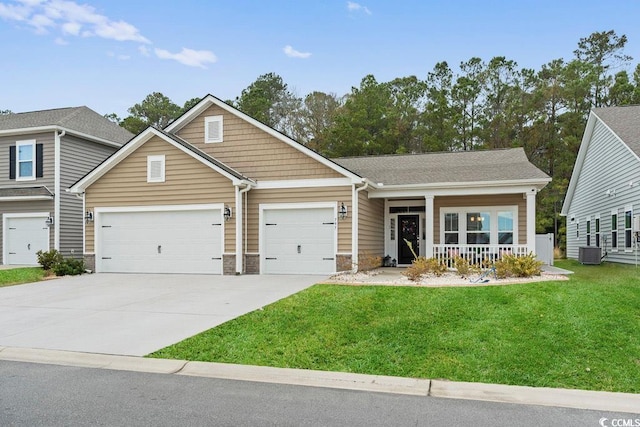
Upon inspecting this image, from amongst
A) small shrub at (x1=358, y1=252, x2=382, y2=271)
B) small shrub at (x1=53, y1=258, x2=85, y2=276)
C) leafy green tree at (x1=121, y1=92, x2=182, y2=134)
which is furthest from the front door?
leafy green tree at (x1=121, y1=92, x2=182, y2=134)

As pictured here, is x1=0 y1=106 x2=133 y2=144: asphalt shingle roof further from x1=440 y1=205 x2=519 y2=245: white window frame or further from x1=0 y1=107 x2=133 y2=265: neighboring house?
x1=440 y1=205 x2=519 y2=245: white window frame

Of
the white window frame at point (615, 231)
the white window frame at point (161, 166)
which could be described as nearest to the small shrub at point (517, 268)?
the white window frame at point (615, 231)

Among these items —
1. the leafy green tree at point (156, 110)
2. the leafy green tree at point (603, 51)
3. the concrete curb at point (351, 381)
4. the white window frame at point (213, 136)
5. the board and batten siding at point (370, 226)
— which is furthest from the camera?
the leafy green tree at point (156, 110)

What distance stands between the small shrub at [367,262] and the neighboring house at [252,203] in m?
0.19

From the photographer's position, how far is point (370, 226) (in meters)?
15.5

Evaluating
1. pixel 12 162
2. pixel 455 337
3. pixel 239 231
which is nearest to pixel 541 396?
pixel 455 337

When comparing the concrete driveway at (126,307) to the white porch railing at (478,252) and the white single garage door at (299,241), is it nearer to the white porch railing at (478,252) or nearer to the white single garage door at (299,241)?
the white single garage door at (299,241)

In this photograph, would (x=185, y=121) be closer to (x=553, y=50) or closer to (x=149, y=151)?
(x=149, y=151)

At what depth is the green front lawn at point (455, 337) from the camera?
17.5 ft

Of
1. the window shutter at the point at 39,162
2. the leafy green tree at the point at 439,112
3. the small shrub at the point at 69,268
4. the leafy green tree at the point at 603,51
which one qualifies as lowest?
the small shrub at the point at 69,268

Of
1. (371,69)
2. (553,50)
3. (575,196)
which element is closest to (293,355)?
(575,196)

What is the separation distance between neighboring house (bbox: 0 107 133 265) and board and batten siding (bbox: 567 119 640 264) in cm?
1996

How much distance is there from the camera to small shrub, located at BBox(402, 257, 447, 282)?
11266 millimetres

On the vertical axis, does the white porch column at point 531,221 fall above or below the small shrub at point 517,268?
above
